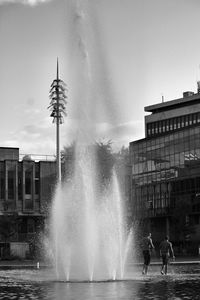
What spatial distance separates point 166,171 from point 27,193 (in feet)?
66.3

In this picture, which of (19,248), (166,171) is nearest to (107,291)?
(19,248)

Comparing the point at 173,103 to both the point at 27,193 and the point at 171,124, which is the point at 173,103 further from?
the point at 27,193

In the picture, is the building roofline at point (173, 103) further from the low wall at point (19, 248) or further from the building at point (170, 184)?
the low wall at point (19, 248)

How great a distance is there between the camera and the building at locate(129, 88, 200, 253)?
85.6 m

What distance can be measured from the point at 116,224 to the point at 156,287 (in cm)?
593

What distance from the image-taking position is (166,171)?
92375 mm

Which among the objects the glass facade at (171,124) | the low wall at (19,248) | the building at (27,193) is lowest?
the low wall at (19,248)

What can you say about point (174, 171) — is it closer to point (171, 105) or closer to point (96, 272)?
point (171, 105)

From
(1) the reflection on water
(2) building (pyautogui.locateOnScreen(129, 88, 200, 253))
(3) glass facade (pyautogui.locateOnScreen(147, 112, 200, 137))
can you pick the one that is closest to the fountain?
(1) the reflection on water

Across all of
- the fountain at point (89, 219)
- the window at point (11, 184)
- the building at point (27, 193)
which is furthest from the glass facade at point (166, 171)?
the fountain at point (89, 219)

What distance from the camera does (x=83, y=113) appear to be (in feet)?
94.1

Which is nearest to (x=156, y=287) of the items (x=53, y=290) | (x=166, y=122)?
(x=53, y=290)

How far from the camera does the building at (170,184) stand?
8562 cm

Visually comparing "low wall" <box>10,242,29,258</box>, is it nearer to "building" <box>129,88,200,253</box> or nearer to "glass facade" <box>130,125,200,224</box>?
Result: "building" <box>129,88,200,253</box>
